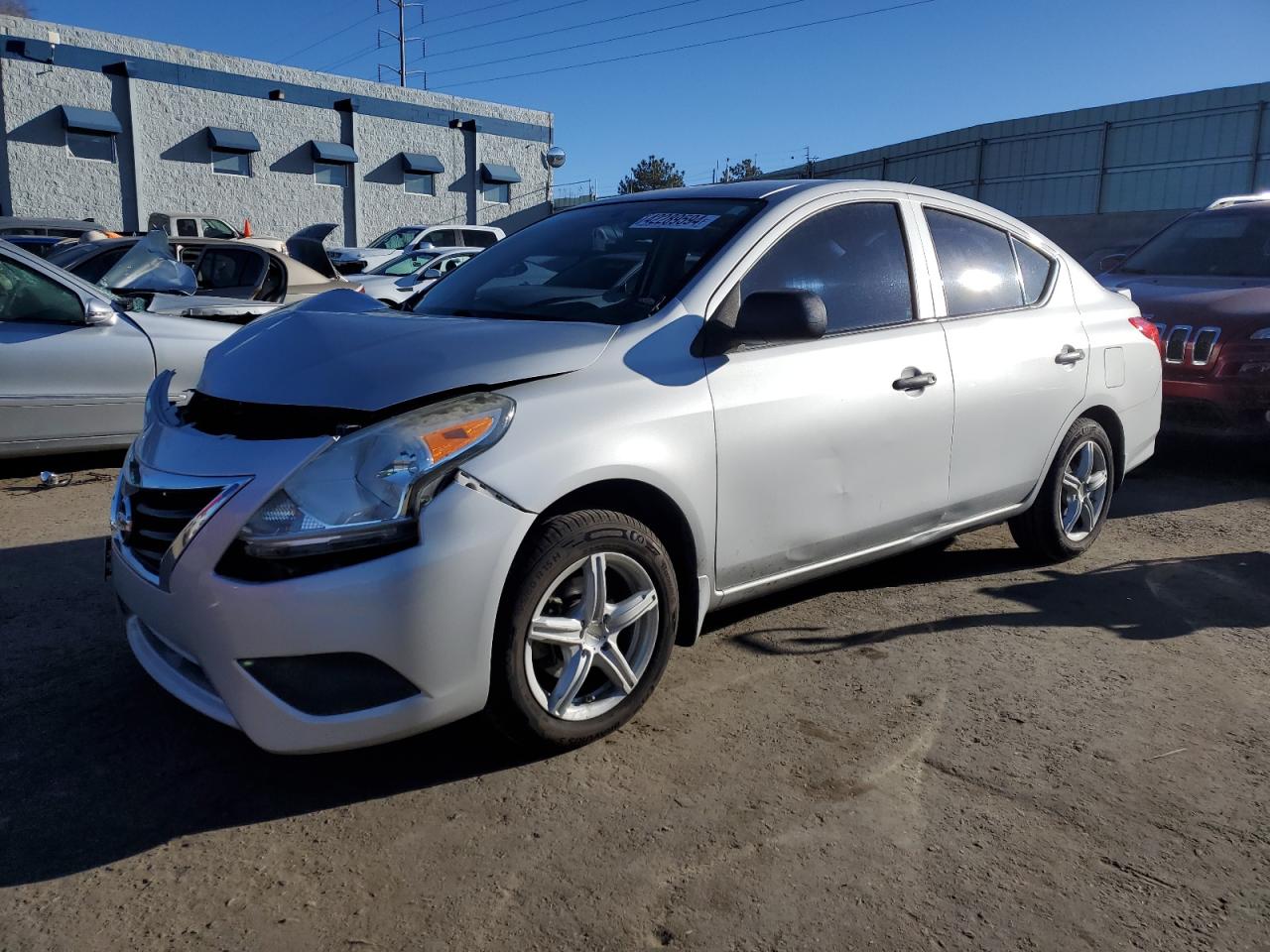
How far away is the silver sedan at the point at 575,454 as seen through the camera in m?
2.62

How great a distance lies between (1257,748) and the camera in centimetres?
323

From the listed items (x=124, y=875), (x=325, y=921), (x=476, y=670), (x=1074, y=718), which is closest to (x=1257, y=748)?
(x=1074, y=718)

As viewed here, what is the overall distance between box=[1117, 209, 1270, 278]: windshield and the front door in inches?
198

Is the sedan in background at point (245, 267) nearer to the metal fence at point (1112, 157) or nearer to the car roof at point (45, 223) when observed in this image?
the metal fence at point (1112, 157)

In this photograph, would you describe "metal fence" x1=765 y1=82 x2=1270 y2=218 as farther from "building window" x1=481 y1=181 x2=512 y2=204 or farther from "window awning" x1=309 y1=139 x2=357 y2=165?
"building window" x1=481 y1=181 x2=512 y2=204

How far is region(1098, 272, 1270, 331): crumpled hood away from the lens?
6895mm

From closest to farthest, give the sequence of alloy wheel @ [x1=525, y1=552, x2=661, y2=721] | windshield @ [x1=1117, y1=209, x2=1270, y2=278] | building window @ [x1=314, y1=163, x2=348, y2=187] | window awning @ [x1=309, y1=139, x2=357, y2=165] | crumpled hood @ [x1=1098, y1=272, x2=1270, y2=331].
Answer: alloy wheel @ [x1=525, y1=552, x2=661, y2=721] < crumpled hood @ [x1=1098, y1=272, x2=1270, y2=331] < windshield @ [x1=1117, y1=209, x2=1270, y2=278] < window awning @ [x1=309, y1=139, x2=357, y2=165] < building window @ [x1=314, y1=163, x2=348, y2=187]

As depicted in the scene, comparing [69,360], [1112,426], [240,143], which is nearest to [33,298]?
[69,360]

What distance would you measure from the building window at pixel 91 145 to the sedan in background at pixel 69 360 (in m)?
22.8

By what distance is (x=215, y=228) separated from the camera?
72.9 feet

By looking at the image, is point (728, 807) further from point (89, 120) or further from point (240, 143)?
point (240, 143)

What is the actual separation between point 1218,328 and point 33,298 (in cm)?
744

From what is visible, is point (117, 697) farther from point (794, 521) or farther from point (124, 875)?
point (794, 521)

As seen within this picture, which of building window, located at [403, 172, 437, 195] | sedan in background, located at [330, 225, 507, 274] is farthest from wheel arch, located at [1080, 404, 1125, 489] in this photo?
building window, located at [403, 172, 437, 195]
